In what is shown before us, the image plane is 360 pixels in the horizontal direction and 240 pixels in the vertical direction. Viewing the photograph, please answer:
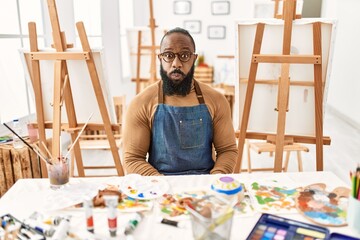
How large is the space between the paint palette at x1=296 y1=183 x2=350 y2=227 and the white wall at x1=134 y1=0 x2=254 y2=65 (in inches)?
210

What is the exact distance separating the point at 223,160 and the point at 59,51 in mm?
1153

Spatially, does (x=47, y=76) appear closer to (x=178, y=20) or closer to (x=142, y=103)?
(x=142, y=103)

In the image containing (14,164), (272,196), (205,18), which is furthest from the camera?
(205,18)

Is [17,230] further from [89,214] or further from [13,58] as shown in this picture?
[13,58]

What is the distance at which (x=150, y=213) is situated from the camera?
1.08 metres

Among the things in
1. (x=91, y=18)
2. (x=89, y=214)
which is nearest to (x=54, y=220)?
(x=89, y=214)

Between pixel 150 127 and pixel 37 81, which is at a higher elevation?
pixel 37 81

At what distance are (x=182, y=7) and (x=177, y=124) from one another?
5.27 metres

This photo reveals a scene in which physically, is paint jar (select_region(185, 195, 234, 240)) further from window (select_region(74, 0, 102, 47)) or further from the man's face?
window (select_region(74, 0, 102, 47))

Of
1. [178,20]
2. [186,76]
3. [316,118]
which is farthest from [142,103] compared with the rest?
[178,20]

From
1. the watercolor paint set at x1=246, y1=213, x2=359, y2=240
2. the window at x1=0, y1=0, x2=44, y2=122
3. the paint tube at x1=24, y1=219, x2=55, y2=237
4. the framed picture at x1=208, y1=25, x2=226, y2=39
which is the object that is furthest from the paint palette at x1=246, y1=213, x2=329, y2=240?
the framed picture at x1=208, y1=25, x2=226, y2=39

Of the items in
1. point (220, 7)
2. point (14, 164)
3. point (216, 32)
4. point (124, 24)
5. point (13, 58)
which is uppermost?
point (220, 7)

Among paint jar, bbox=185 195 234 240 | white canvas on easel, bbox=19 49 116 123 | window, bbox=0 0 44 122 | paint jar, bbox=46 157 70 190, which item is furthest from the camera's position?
window, bbox=0 0 44 122

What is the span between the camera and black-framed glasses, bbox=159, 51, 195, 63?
1.57 meters
